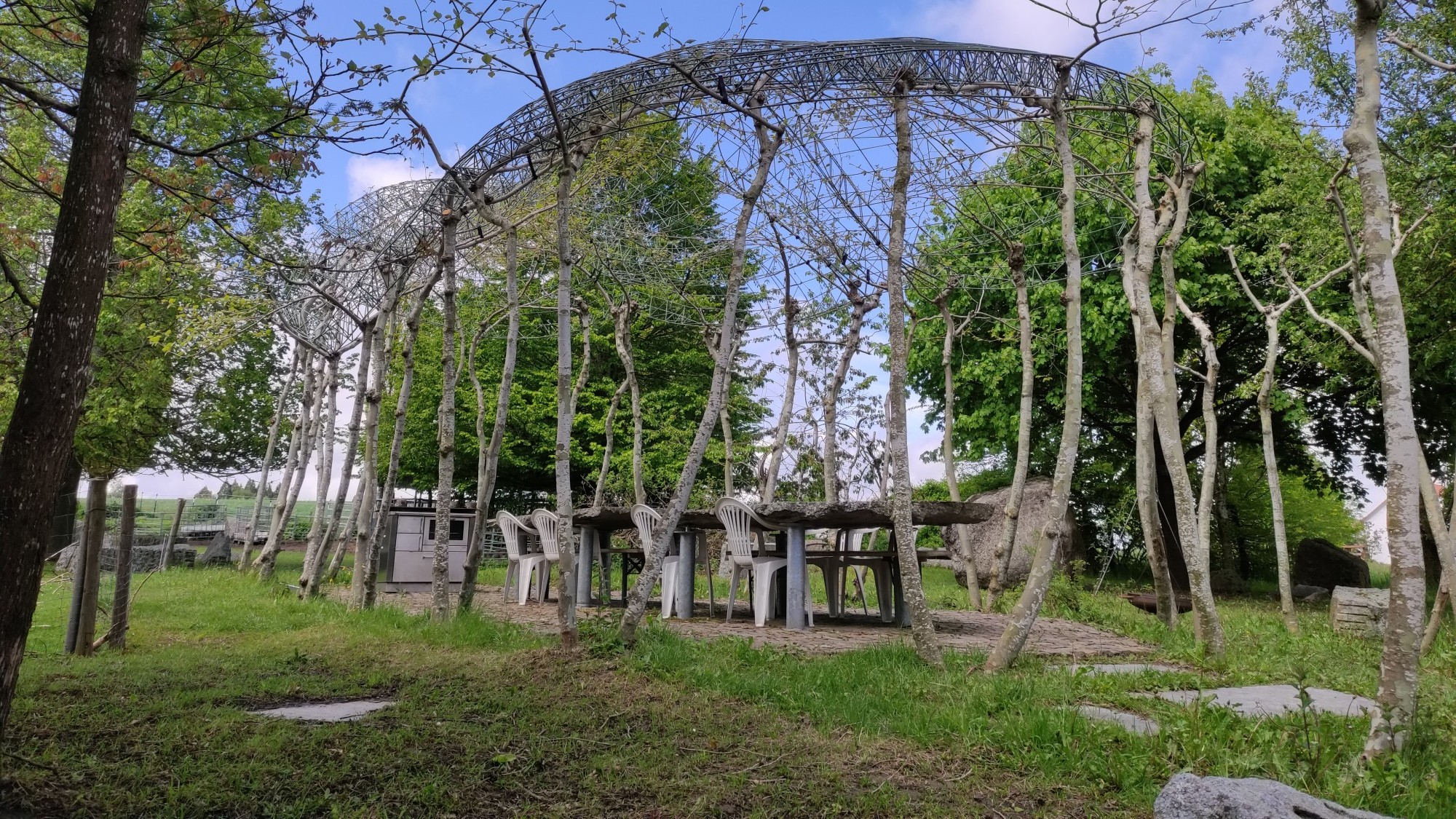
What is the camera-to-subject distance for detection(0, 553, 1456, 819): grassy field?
3.08 metres

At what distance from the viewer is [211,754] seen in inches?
135

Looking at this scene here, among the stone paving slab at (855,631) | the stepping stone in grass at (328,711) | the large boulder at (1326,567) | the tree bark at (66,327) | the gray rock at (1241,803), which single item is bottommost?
the stepping stone in grass at (328,711)

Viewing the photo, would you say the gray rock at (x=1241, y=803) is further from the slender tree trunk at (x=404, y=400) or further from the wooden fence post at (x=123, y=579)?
the slender tree trunk at (x=404, y=400)

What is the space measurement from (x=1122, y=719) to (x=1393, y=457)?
5.29 ft

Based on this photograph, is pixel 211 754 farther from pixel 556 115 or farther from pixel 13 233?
pixel 556 115

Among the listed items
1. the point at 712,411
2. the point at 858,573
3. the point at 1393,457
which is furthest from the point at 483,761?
the point at 858,573

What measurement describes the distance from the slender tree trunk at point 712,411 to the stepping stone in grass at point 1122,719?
2694mm

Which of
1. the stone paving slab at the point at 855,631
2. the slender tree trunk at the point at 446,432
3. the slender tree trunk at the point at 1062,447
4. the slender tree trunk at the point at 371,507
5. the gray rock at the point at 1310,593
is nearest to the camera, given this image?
the slender tree trunk at the point at 1062,447

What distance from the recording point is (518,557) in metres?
10.2

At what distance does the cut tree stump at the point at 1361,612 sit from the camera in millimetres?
8547

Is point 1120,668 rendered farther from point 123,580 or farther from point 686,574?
point 123,580

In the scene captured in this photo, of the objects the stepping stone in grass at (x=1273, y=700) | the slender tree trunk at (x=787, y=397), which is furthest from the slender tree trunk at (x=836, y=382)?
the stepping stone in grass at (x=1273, y=700)

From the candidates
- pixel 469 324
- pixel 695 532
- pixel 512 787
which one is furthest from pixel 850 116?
pixel 469 324

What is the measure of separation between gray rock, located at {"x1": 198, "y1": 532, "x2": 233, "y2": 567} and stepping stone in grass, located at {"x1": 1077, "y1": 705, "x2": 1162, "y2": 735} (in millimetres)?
17505
